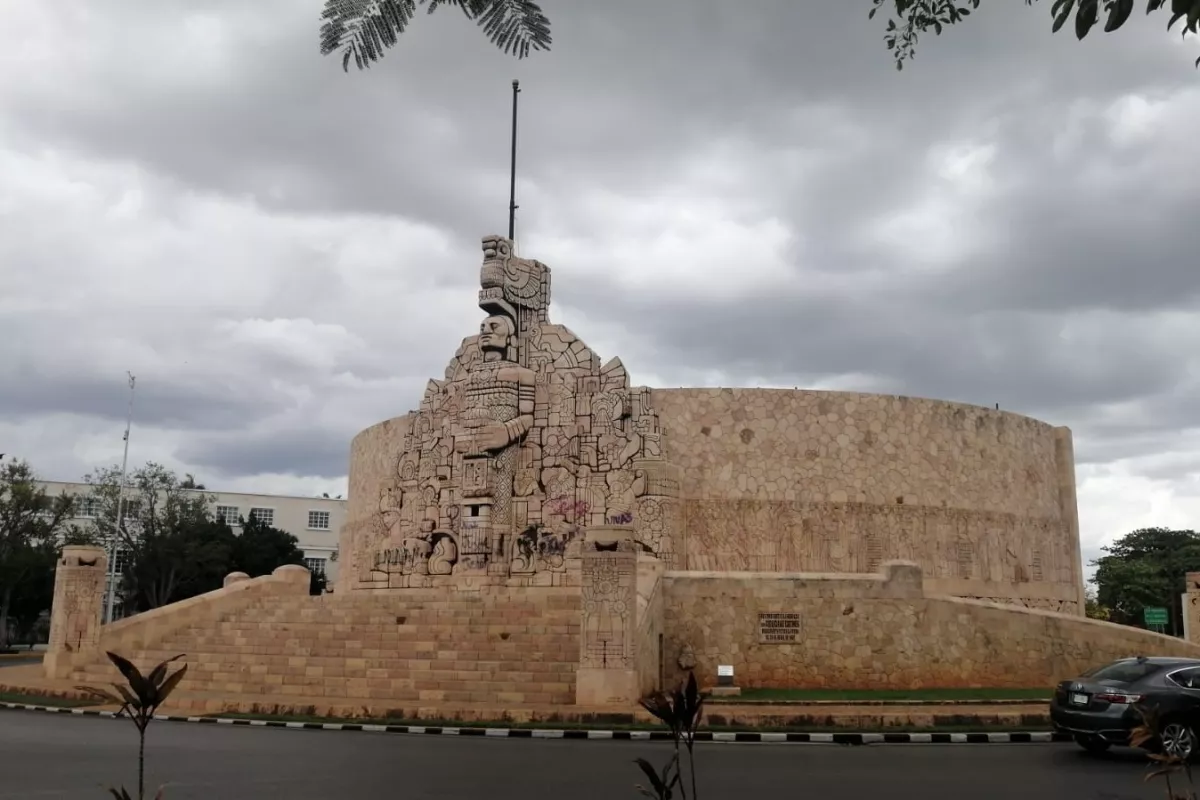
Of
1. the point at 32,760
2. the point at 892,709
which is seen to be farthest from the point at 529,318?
the point at 32,760

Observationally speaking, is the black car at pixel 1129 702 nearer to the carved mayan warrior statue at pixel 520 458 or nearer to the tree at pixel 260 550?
the carved mayan warrior statue at pixel 520 458

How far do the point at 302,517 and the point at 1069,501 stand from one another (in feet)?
118

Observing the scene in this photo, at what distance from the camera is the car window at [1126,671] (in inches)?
364

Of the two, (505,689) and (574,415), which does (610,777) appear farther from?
(574,415)

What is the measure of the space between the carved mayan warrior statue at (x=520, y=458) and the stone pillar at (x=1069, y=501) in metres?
10.3

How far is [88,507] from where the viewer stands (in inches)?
1538

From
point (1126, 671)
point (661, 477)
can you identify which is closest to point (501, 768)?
point (1126, 671)

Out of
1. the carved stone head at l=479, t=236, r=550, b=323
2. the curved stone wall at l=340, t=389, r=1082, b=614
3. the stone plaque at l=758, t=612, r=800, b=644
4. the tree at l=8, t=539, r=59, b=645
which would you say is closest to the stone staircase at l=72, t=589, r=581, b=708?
the stone plaque at l=758, t=612, r=800, b=644

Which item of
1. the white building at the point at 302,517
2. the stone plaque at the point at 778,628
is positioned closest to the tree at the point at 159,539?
the white building at the point at 302,517

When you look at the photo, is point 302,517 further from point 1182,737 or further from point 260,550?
point 1182,737

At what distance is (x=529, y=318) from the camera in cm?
2083

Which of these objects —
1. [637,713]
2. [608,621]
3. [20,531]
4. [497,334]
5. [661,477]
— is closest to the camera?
[637,713]

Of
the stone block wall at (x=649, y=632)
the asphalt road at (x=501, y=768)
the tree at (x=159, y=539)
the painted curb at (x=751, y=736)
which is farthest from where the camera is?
the tree at (x=159, y=539)

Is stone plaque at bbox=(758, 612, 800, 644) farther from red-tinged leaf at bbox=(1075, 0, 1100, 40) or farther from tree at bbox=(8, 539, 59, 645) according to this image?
tree at bbox=(8, 539, 59, 645)
